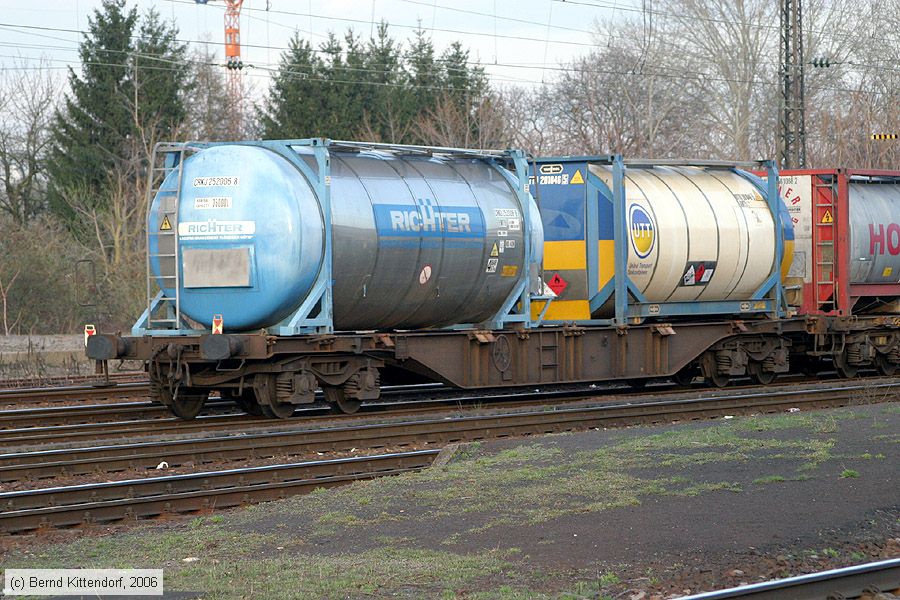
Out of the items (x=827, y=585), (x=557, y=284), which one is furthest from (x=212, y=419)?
(x=827, y=585)

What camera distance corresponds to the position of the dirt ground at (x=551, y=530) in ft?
23.1

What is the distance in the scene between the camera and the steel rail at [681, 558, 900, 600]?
6492mm

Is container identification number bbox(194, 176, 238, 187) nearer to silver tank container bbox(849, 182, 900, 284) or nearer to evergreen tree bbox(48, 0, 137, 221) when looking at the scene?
silver tank container bbox(849, 182, 900, 284)

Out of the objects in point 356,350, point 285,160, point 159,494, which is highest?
point 285,160

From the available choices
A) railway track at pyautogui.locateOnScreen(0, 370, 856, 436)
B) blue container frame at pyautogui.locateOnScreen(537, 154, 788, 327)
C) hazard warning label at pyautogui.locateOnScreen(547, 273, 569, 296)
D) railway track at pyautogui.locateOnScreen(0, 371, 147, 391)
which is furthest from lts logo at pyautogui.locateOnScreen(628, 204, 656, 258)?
railway track at pyautogui.locateOnScreen(0, 371, 147, 391)

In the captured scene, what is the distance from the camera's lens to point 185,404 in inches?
614

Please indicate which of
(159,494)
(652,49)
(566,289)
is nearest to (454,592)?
(159,494)

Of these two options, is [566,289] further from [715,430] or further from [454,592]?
[454,592]

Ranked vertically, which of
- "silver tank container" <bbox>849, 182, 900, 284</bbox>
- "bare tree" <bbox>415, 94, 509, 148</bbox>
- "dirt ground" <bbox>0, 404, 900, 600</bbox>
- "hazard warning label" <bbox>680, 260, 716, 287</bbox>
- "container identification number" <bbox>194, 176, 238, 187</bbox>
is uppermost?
"bare tree" <bbox>415, 94, 509, 148</bbox>

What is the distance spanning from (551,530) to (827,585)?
7.19ft

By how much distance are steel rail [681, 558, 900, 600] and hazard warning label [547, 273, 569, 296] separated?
11.5 meters

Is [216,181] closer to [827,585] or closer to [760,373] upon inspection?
[827,585]

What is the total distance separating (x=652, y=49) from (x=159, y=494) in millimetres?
49399

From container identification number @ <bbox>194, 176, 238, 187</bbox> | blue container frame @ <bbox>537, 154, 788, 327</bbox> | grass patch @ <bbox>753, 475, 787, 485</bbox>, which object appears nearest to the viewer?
grass patch @ <bbox>753, 475, 787, 485</bbox>
